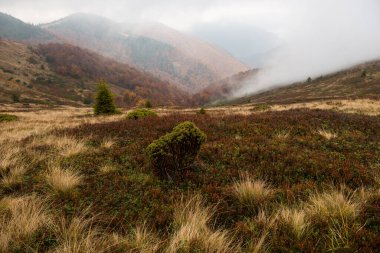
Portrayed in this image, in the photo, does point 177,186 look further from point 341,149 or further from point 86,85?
point 86,85

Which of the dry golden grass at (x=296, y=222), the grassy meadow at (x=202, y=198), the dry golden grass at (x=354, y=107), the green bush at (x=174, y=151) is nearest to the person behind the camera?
the grassy meadow at (x=202, y=198)

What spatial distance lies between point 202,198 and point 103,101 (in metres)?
25.9

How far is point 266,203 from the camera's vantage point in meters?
4.28

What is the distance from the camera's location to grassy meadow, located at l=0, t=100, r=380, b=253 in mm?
3270

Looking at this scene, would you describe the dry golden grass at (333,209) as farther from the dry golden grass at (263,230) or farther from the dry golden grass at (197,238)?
the dry golden grass at (197,238)

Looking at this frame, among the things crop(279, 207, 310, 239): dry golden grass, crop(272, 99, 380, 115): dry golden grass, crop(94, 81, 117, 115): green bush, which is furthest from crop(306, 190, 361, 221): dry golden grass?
crop(94, 81, 117, 115): green bush

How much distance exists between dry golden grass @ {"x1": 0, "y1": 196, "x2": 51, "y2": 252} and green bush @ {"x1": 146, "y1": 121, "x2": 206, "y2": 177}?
247 centimetres

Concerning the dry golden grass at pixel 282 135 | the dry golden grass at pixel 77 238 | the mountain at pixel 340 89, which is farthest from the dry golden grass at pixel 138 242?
the mountain at pixel 340 89

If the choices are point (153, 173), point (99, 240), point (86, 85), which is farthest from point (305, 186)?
point (86, 85)

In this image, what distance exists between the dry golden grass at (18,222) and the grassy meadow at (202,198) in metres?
0.02

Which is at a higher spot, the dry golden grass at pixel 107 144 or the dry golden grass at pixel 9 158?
the dry golden grass at pixel 9 158

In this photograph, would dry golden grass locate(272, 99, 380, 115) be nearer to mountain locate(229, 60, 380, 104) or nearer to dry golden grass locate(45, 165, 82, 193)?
dry golden grass locate(45, 165, 82, 193)

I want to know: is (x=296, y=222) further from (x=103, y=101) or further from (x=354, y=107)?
(x=103, y=101)

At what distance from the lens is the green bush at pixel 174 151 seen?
231 inches
